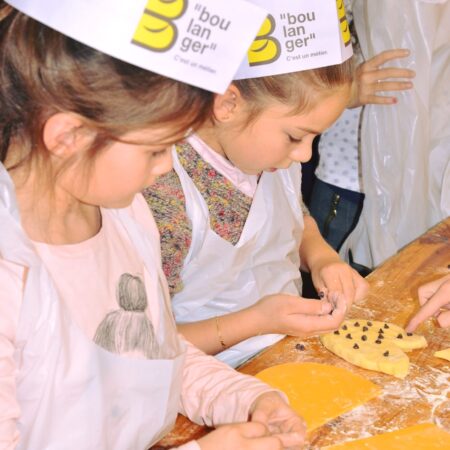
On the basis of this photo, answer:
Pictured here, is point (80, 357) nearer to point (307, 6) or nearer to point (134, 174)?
point (134, 174)

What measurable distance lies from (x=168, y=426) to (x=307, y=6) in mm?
739

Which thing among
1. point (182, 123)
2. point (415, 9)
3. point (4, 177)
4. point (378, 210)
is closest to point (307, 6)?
point (182, 123)

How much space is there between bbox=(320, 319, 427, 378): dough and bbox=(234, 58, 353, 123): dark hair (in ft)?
1.35

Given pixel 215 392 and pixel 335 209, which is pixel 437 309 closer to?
pixel 215 392

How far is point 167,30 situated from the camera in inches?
34.1

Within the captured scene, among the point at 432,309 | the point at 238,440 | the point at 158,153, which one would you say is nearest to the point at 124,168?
the point at 158,153

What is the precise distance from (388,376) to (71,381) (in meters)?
0.55

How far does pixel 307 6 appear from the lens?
1316mm

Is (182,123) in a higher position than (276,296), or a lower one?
higher

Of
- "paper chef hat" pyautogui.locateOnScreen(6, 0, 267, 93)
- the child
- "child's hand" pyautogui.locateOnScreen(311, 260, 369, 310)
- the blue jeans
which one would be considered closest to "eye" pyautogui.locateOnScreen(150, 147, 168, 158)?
"paper chef hat" pyautogui.locateOnScreen(6, 0, 267, 93)

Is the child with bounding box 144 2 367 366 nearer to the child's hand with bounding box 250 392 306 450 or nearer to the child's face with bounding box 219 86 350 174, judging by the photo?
the child's face with bounding box 219 86 350 174

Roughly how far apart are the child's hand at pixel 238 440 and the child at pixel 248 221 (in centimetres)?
35

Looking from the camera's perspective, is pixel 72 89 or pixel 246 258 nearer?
pixel 72 89

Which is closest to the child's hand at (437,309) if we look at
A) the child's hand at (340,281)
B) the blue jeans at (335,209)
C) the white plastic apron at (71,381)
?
the child's hand at (340,281)
